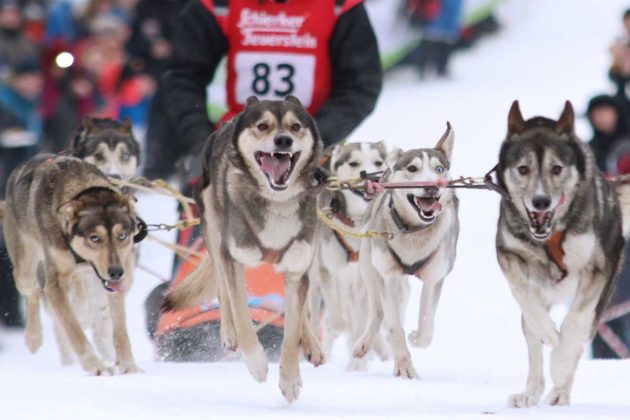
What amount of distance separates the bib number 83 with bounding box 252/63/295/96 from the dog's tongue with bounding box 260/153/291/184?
1.43 m

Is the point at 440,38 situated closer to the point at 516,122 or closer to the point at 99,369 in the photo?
the point at 99,369

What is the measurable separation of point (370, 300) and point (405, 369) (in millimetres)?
458

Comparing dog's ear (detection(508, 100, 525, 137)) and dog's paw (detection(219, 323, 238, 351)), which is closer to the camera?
dog's ear (detection(508, 100, 525, 137))

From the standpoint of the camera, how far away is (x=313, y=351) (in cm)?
462

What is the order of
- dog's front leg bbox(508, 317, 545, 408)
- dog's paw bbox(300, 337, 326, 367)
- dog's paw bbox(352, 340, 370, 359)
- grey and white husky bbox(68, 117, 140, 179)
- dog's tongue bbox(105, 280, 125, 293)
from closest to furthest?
dog's front leg bbox(508, 317, 545, 408)
dog's paw bbox(300, 337, 326, 367)
dog's tongue bbox(105, 280, 125, 293)
dog's paw bbox(352, 340, 370, 359)
grey and white husky bbox(68, 117, 140, 179)

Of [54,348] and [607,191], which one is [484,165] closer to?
[54,348]

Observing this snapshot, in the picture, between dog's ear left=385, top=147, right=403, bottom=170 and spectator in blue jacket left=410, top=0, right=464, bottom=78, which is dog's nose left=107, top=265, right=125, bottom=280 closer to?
dog's ear left=385, top=147, right=403, bottom=170

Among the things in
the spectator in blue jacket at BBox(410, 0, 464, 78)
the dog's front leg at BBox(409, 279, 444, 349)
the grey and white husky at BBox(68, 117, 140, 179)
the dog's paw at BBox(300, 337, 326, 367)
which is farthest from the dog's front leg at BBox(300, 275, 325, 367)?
the spectator in blue jacket at BBox(410, 0, 464, 78)

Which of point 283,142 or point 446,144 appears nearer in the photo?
point 283,142

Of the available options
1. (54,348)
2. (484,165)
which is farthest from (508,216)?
(484,165)

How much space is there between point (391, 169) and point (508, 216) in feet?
3.32

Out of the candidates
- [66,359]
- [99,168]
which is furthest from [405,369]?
[99,168]

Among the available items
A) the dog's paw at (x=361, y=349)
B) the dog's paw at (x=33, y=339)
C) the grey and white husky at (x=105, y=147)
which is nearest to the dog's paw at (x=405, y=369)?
the dog's paw at (x=361, y=349)

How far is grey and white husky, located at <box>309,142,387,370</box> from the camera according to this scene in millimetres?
6176
